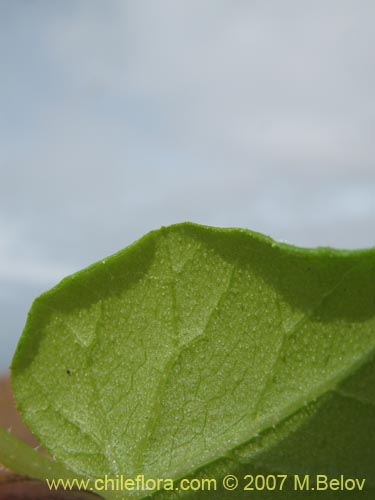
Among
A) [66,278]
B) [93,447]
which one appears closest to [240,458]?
[93,447]

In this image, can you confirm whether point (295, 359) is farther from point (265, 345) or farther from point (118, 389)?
point (118, 389)

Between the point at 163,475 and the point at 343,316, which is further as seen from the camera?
the point at 163,475

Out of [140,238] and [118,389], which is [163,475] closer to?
[118,389]

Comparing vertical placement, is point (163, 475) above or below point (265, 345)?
below

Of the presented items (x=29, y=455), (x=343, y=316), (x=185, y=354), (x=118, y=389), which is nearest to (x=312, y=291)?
(x=343, y=316)

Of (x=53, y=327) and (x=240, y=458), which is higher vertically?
(x=53, y=327)

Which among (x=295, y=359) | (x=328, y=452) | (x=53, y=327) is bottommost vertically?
(x=328, y=452)
